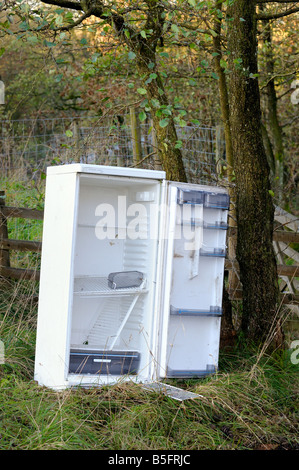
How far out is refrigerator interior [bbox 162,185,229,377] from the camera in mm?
4676

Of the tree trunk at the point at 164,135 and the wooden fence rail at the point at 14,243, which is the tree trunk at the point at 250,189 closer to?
the tree trunk at the point at 164,135

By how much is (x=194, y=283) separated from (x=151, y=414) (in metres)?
1.16

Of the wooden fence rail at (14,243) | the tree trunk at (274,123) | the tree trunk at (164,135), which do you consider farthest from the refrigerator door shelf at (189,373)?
the tree trunk at (274,123)

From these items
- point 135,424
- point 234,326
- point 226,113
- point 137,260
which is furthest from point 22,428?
point 226,113

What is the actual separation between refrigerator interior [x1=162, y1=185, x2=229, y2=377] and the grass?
0.22m

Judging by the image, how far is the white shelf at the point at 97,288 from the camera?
482 cm

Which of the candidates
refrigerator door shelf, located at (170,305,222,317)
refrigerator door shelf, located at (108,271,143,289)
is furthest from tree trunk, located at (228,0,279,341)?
refrigerator door shelf, located at (108,271,143,289)

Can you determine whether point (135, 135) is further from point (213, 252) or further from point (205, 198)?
point (213, 252)

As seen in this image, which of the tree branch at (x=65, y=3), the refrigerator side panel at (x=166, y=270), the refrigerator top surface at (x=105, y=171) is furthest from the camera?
the tree branch at (x=65, y=3)

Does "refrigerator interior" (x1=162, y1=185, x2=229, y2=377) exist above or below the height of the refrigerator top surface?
below

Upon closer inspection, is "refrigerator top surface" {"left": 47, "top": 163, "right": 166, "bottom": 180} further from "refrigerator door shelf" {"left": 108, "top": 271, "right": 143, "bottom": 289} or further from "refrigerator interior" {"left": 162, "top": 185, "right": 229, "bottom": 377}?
"refrigerator door shelf" {"left": 108, "top": 271, "right": 143, "bottom": 289}

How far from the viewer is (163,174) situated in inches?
185
